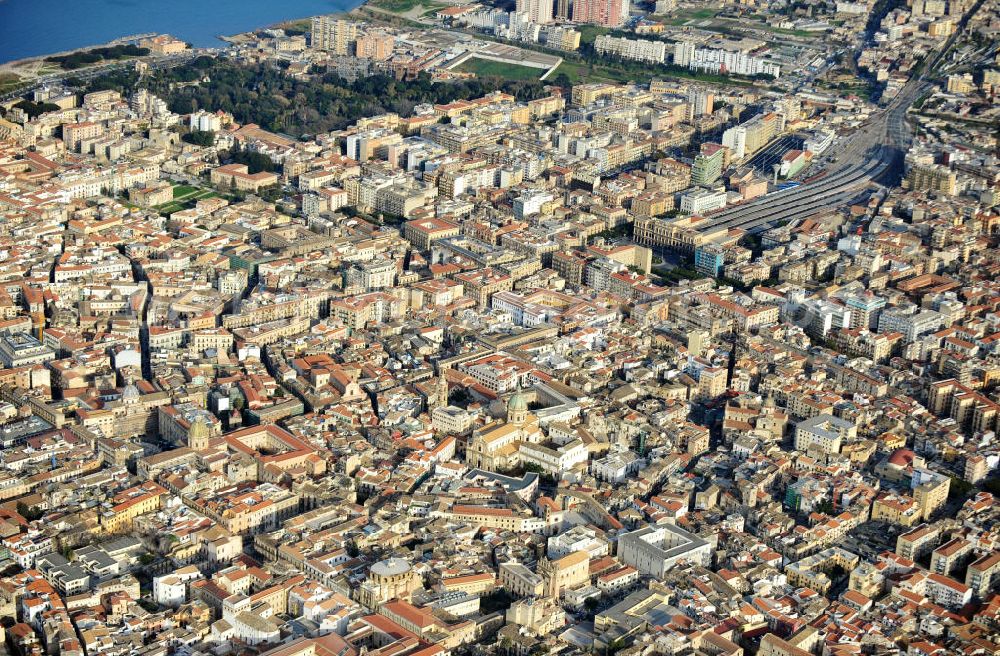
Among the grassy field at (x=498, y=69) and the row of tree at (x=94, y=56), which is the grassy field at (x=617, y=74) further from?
the row of tree at (x=94, y=56)

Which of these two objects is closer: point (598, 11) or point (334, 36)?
point (334, 36)

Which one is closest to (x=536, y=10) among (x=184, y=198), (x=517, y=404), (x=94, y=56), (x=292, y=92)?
(x=292, y=92)

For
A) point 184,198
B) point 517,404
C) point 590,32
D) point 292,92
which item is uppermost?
point 590,32

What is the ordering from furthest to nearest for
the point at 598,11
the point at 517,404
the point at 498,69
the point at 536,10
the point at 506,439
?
the point at 598,11, the point at 536,10, the point at 498,69, the point at 517,404, the point at 506,439

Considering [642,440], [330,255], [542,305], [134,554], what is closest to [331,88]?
[330,255]

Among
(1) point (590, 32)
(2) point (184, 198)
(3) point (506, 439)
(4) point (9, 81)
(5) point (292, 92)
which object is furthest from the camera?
(1) point (590, 32)

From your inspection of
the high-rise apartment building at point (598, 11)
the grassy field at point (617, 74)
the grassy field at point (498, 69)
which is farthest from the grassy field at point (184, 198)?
the high-rise apartment building at point (598, 11)

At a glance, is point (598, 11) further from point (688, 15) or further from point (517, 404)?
point (517, 404)

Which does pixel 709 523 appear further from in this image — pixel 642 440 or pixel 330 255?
pixel 330 255
